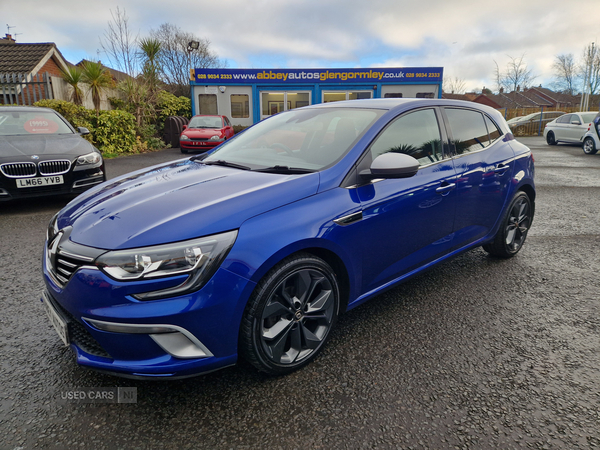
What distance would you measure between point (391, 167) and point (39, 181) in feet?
17.1

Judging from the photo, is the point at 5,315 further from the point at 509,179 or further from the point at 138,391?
the point at 509,179

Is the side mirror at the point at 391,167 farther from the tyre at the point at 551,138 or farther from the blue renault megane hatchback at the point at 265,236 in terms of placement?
the tyre at the point at 551,138

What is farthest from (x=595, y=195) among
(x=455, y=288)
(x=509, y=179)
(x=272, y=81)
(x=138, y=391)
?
(x=272, y=81)

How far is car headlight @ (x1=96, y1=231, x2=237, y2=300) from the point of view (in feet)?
5.94

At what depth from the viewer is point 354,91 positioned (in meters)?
23.5

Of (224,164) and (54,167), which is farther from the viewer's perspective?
(54,167)

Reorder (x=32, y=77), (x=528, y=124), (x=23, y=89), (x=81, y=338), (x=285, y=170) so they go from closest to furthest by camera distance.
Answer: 1. (x=81, y=338)
2. (x=285, y=170)
3. (x=23, y=89)
4. (x=32, y=77)
5. (x=528, y=124)

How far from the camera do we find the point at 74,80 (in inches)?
560

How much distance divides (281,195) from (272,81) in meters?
22.5

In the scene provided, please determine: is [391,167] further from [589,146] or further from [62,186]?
[589,146]

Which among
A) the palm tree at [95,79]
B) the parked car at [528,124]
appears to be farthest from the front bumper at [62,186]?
the parked car at [528,124]

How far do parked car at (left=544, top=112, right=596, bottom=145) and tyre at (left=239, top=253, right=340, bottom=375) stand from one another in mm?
19342

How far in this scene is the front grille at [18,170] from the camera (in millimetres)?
5422

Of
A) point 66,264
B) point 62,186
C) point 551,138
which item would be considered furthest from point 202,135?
point 551,138
